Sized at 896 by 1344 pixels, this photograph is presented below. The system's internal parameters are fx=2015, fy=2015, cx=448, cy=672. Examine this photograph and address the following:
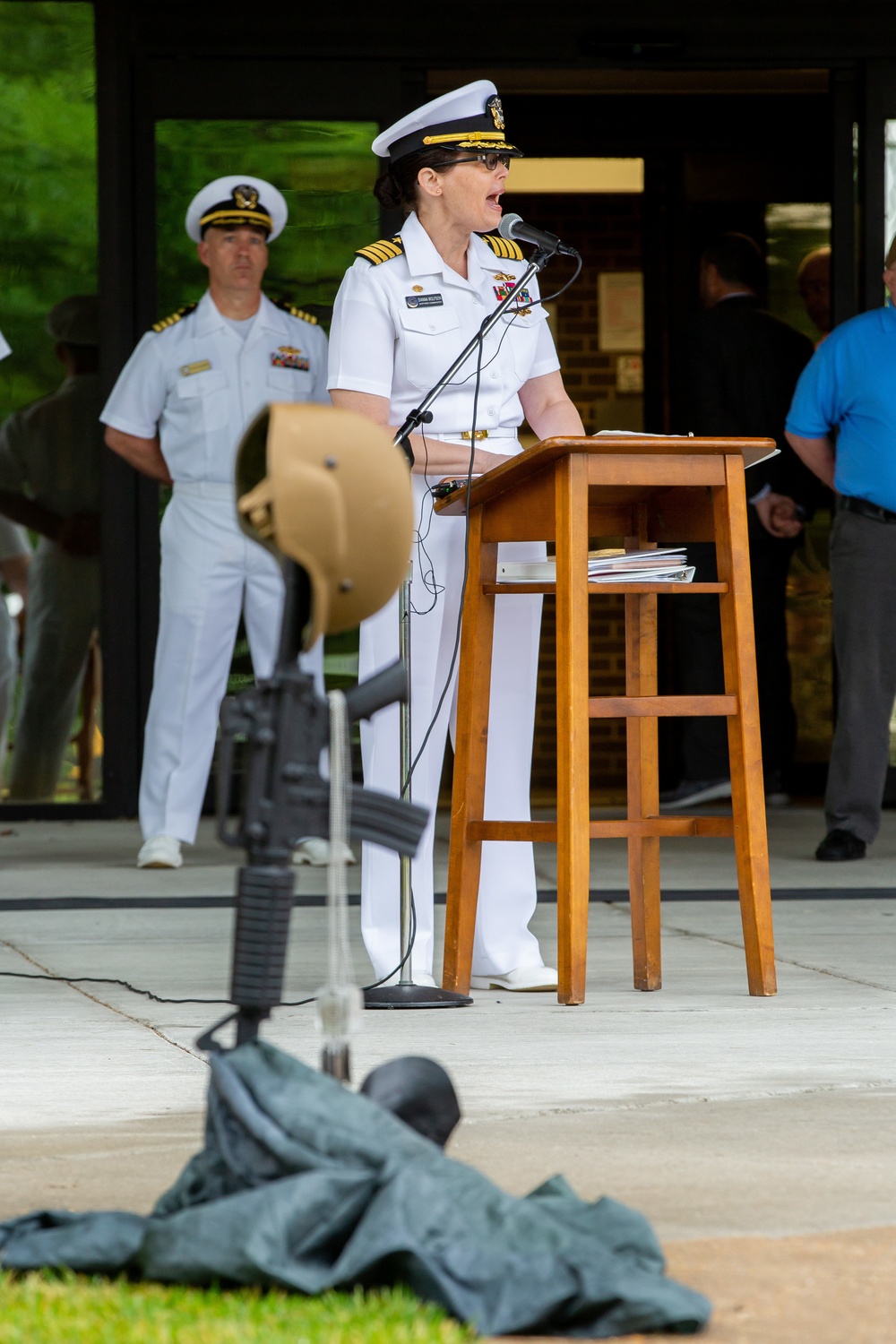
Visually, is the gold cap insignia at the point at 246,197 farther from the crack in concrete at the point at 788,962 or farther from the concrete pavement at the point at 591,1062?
the crack in concrete at the point at 788,962

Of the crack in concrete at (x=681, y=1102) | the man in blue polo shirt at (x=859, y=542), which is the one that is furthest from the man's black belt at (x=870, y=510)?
the crack in concrete at (x=681, y=1102)

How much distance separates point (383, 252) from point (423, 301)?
13cm

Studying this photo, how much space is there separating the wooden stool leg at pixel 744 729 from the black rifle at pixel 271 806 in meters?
1.64

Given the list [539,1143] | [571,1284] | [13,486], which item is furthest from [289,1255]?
[13,486]

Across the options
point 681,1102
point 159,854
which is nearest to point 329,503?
point 681,1102

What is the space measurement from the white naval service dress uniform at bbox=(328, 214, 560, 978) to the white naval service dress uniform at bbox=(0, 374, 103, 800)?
3.32 metres

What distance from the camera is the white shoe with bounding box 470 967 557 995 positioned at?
12.7ft

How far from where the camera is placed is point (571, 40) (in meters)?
7.15

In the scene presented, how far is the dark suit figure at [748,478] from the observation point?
24.9 feet

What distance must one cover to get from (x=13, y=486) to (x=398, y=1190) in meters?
5.47

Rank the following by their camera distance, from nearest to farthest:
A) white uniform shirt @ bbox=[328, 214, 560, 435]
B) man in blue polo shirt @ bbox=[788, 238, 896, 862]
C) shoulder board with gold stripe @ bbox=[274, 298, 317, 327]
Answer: white uniform shirt @ bbox=[328, 214, 560, 435] → man in blue polo shirt @ bbox=[788, 238, 896, 862] → shoulder board with gold stripe @ bbox=[274, 298, 317, 327]

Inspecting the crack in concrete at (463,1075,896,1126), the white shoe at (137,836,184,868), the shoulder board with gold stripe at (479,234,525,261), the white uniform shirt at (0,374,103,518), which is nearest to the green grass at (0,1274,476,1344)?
the crack in concrete at (463,1075,896,1126)

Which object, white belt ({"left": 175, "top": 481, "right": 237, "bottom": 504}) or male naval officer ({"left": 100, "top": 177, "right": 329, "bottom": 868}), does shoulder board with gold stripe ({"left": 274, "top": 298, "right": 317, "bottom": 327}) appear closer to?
male naval officer ({"left": 100, "top": 177, "right": 329, "bottom": 868})

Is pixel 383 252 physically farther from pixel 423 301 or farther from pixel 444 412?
pixel 444 412
